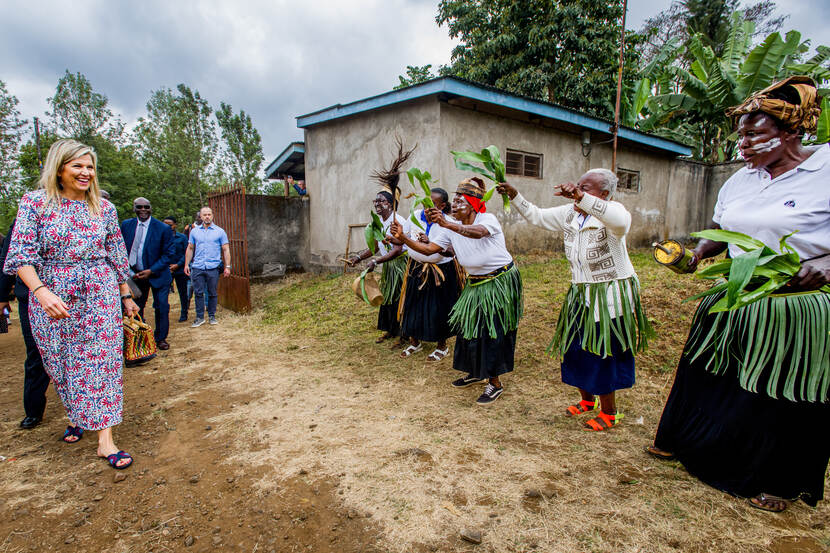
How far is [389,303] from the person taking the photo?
5.09 meters

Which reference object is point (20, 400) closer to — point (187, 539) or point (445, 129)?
point (187, 539)

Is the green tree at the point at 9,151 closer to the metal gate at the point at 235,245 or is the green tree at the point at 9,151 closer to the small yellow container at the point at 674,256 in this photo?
the metal gate at the point at 235,245

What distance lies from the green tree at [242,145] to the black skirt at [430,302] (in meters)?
22.7

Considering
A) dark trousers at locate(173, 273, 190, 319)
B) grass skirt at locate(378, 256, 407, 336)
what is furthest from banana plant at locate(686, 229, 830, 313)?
dark trousers at locate(173, 273, 190, 319)

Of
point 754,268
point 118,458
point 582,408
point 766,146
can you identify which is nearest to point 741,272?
point 754,268

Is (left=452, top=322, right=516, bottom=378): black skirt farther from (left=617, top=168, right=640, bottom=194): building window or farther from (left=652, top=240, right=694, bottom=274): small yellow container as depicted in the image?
(left=617, top=168, right=640, bottom=194): building window

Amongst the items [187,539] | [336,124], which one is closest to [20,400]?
[187,539]

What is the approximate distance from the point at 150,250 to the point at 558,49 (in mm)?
13554

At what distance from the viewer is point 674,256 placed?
2086 mm

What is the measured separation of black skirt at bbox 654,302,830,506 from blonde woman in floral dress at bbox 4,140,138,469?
323 centimetres

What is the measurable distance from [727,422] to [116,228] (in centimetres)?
→ 367

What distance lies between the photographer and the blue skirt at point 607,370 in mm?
2727

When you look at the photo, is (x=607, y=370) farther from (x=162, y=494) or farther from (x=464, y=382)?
(x=162, y=494)

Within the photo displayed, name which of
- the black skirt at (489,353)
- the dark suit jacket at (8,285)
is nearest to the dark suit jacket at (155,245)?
the dark suit jacket at (8,285)
